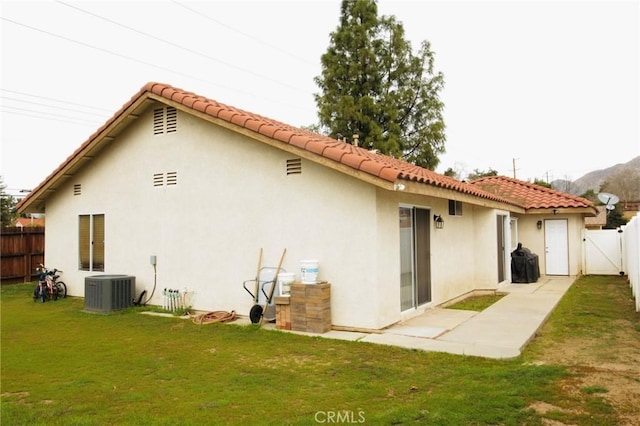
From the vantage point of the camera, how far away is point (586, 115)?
21016 millimetres

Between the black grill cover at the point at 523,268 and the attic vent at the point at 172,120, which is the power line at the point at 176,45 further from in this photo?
the black grill cover at the point at 523,268

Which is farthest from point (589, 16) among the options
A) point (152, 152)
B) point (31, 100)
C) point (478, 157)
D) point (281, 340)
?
point (478, 157)

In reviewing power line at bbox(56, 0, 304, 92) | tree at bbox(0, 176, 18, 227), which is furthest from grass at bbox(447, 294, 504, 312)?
tree at bbox(0, 176, 18, 227)

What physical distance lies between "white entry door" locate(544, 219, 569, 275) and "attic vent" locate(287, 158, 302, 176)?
43.5 feet

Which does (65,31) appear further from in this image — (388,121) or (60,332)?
(388,121)

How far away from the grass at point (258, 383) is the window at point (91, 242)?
13.6ft

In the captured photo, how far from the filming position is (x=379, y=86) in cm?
2828

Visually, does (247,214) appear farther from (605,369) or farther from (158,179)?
(605,369)

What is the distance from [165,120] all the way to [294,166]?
4.03 meters

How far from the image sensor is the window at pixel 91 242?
39.5 feet

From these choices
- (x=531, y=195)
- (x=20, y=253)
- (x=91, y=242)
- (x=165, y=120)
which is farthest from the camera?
(x=531, y=195)

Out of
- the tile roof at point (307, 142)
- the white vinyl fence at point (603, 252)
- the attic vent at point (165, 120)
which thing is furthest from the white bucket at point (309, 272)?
the white vinyl fence at point (603, 252)

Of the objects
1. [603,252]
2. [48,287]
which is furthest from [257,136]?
[603,252]

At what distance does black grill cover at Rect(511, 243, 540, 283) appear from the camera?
50.2 feet
